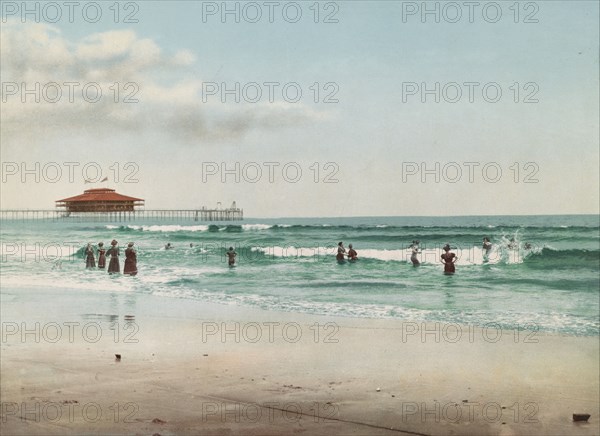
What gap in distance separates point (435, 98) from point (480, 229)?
23.9 m

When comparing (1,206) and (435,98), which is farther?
(435,98)

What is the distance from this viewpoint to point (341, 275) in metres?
18.5

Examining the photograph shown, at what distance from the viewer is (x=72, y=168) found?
42.2ft

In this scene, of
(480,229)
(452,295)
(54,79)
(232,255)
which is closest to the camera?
(54,79)

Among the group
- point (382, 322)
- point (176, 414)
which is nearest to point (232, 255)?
→ point (382, 322)

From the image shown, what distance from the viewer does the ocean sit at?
12539 millimetres

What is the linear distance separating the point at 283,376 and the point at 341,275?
11.5 meters

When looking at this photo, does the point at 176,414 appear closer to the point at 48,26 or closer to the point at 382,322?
the point at 382,322

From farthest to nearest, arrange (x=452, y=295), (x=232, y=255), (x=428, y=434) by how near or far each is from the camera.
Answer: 1. (x=232, y=255)
2. (x=452, y=295)
3. (x=428, y=434)

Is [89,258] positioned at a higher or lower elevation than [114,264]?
higher

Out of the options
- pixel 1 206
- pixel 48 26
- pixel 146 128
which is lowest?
pixel 1 206

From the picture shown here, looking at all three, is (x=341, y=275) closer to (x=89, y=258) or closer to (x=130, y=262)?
(x=130, y=262)

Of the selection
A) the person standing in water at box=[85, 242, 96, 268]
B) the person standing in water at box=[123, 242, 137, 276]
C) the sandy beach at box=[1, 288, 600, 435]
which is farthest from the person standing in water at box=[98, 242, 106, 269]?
the sandy beach at box=[1, 288, 600, 435]

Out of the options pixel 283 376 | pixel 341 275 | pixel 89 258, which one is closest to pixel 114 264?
pixel 89 258
